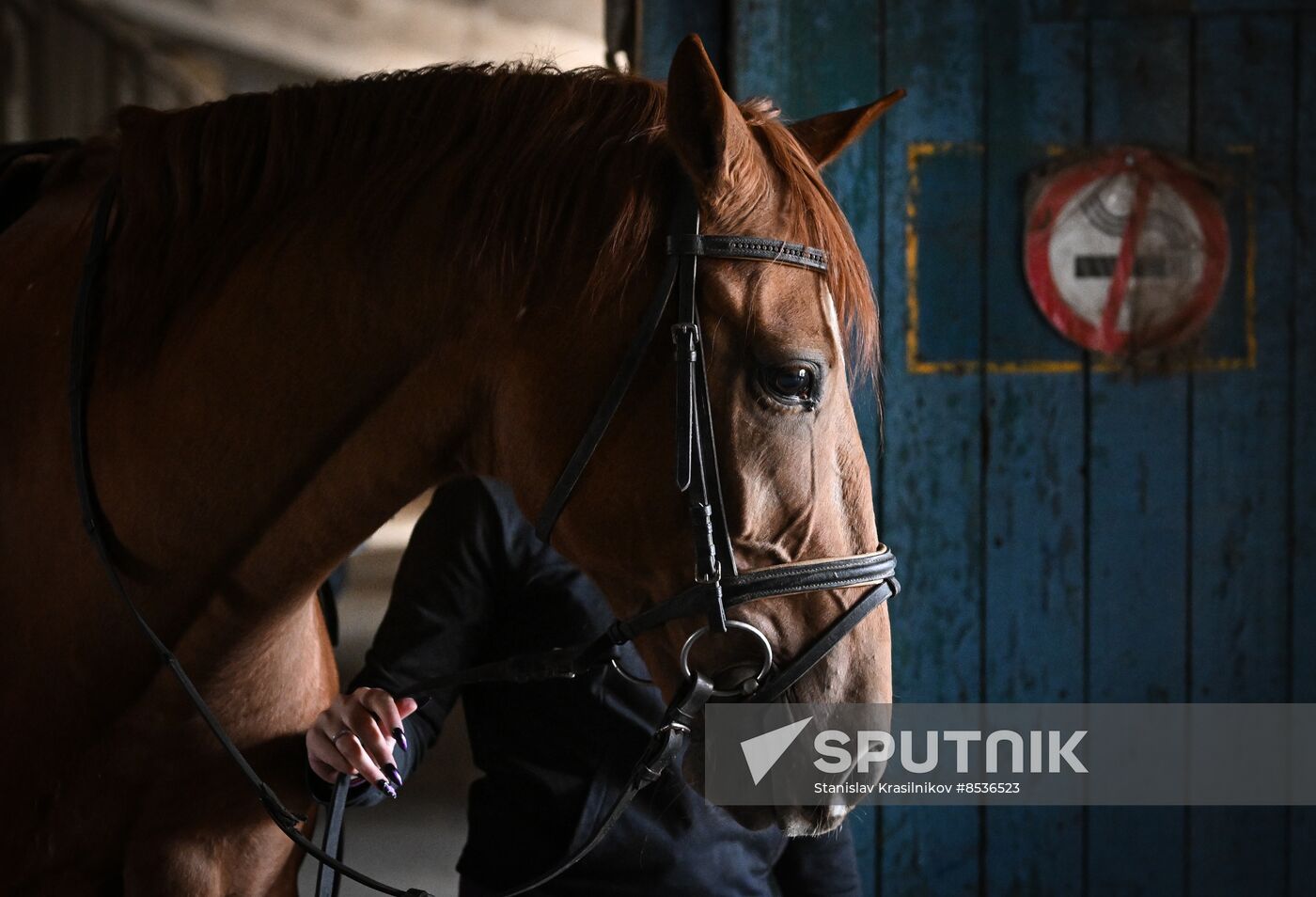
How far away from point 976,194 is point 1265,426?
2.20 ft

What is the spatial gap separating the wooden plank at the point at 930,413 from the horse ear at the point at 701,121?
41.3 inches

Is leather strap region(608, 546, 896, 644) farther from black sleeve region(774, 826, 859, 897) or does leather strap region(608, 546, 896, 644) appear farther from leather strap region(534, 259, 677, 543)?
black sleeve region(774, 826, 859, 897)

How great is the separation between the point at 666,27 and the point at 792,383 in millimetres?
1248

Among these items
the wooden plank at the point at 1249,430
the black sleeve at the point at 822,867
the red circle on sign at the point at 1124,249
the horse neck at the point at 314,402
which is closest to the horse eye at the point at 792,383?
the horse neck at the point at 314,402

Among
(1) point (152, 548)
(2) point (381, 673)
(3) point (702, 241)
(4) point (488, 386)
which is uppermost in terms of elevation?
(3) point (702, 241)

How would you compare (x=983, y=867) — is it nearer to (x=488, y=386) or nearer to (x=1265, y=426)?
(x=1265, y=426)

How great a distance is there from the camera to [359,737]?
1008mm

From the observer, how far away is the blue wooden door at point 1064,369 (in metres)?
1.79

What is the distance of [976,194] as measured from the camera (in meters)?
1.80

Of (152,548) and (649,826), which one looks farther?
(649,826)

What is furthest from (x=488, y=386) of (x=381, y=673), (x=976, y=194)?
(x=976, y=194)

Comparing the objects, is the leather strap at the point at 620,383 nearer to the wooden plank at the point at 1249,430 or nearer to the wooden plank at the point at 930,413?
the wooden plank at the point at 930,413

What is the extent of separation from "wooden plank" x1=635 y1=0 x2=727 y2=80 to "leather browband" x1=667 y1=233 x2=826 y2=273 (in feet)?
3.63

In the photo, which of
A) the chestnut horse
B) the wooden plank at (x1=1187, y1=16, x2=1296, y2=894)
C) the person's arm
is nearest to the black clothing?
the person's arm
